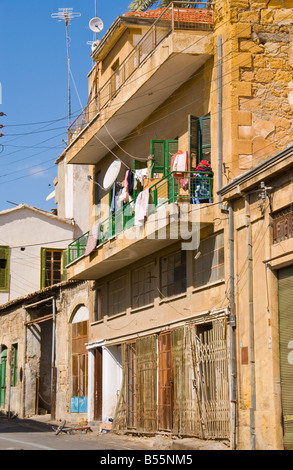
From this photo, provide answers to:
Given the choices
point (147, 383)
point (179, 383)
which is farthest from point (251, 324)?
point (147, 383)

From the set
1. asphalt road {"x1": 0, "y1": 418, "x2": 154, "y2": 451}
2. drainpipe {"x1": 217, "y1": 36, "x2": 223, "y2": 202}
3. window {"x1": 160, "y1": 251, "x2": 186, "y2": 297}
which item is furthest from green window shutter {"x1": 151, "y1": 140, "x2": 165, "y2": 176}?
asphalt road {"x1": 0, "y1": 418, "x2": 154, "y2": 451}

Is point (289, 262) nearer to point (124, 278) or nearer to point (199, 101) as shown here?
point (199, 101)

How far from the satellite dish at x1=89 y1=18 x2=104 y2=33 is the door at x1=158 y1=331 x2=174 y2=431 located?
Answer: 12479 millimetres

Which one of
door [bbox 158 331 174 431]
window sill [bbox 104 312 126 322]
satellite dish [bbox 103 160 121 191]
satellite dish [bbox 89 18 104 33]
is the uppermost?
satellite dish [bbox 89 18 104 33]

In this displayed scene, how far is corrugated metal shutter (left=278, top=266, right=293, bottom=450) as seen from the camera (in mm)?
15562

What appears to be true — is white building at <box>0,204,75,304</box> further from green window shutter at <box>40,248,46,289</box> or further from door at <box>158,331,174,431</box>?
door at <box>158,331,174,431</box>

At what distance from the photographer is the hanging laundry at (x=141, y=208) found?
806 inches

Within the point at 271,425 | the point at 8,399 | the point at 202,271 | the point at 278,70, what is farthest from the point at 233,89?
the point at 8,399

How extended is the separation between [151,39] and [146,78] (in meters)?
1.48

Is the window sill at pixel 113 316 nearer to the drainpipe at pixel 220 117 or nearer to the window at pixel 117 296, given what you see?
the window at pixel 117 296

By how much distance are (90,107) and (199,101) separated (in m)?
6.76

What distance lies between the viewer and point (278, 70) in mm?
19047

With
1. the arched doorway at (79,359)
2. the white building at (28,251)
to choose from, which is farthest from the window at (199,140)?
the white building at (28,251)

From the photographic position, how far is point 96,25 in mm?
28984
